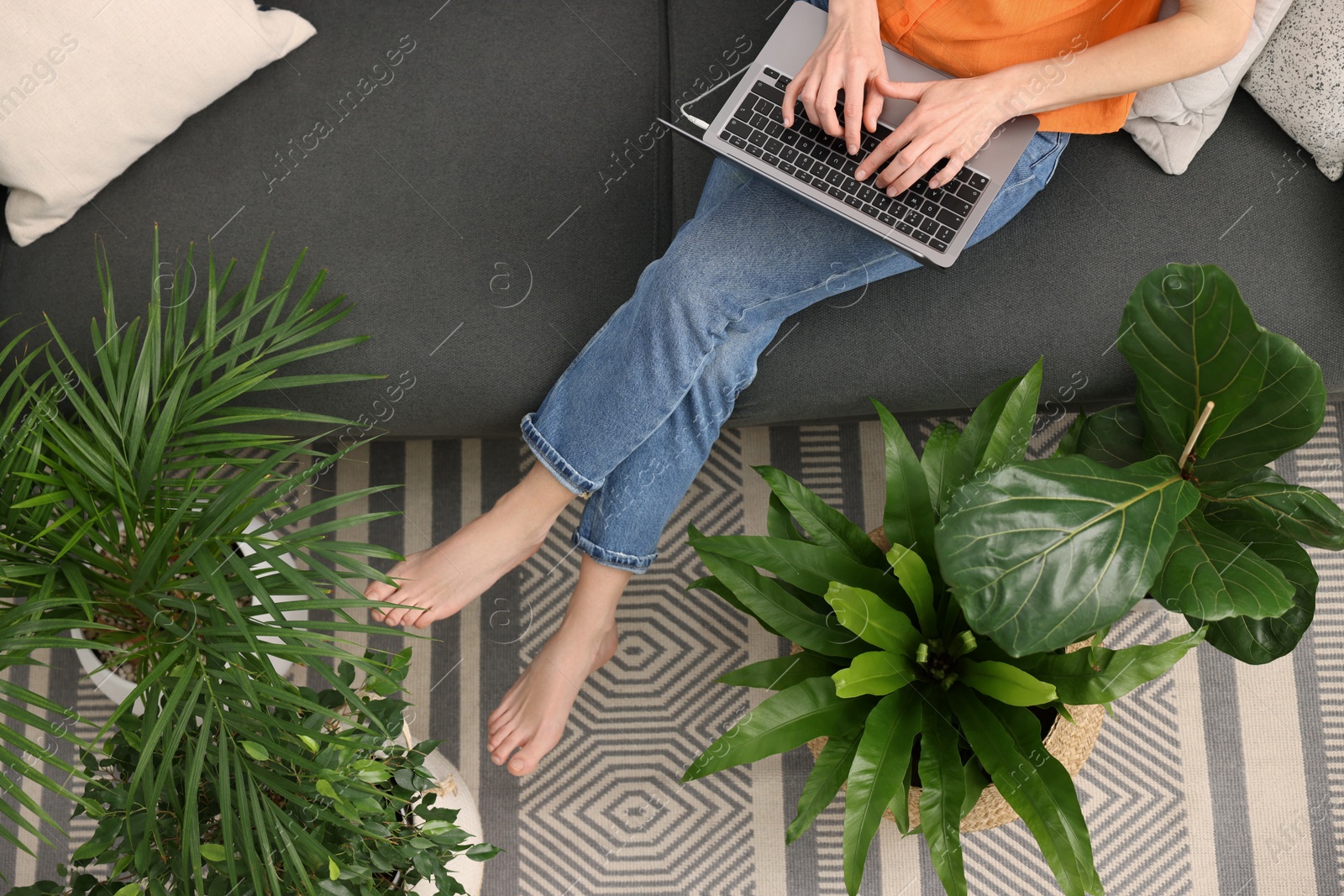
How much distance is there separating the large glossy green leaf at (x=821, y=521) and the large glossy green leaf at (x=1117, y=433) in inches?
11.8

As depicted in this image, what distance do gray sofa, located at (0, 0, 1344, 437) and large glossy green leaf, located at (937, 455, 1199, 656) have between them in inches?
15.5

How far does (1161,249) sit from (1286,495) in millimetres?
387

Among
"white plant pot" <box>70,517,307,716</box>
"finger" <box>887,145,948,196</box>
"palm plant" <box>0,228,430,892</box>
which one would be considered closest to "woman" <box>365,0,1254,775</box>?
"finger" <box>887,145,948,196</box>

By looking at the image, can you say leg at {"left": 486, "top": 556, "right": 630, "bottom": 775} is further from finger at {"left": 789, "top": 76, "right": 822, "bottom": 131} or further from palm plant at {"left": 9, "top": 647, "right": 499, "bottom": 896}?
finger at {"left": 789, "top": 76, "right": 822, "bottom": 131}

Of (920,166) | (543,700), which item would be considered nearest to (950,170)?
(920,166)

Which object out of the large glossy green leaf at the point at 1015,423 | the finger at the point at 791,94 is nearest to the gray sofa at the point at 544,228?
the large glossy green leaf at the point at 1015,423

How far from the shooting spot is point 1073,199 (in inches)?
49.0

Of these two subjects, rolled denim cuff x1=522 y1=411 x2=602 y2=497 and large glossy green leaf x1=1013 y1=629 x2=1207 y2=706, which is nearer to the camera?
large glossy green leaf x1=1013 y1=629 x2=1207 y2=706

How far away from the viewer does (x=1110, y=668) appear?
3.26ft

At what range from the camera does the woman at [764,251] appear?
106cm

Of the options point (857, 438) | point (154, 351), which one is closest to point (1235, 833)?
point (857, 438)

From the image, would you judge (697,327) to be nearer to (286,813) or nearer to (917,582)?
(917,582)

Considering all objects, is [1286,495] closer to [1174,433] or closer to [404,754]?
[1174,433]

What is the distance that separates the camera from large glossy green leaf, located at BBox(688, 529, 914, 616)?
1.10 meters
